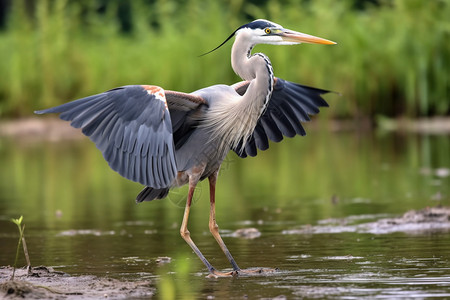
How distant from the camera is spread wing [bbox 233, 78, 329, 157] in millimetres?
7820

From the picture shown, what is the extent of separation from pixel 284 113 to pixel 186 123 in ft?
3.30

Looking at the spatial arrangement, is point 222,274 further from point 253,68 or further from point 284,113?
point 284,113

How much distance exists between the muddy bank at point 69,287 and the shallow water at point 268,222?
19 centimetres

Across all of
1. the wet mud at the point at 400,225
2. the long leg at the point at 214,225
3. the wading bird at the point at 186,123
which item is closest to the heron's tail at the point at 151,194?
the wading bird at the point at 186,123

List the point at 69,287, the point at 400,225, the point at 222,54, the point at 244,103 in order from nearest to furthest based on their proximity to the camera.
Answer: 1. the point at 69,287
2. the point at 244,103
3. the point at 400,225
4. the point at 222,54

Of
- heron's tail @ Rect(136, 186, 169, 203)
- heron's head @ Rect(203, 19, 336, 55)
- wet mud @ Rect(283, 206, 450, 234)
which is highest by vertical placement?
heron's head @ Rect(203, 19, 336, 55)

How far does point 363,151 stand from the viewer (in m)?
15.0

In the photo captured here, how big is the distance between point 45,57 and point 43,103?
4.04ft

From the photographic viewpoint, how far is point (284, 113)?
789cm

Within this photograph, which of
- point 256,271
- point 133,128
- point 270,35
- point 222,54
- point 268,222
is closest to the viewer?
point 256,271

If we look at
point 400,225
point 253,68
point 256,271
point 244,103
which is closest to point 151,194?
point 244,103

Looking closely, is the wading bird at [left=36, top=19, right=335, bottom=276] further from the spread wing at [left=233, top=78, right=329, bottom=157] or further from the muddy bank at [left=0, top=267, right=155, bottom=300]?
→ the muddy bank at [left=0, top=267, right=155, bottom=300]

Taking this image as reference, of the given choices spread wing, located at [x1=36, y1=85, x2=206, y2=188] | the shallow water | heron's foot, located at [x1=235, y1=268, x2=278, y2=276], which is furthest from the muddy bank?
spread wing, located at [x1=36, y1=85, x2=206, y2=188]

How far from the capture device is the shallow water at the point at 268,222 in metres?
5.99
